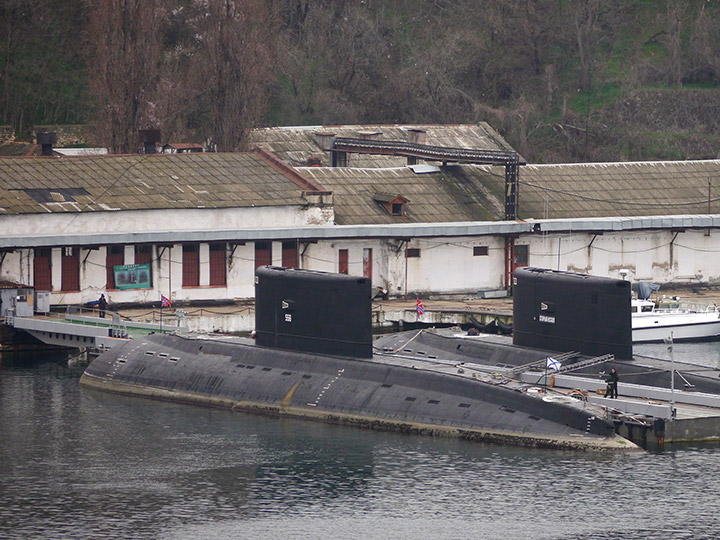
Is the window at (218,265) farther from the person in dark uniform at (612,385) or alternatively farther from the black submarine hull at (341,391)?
the person in dark uniform at (612,385)

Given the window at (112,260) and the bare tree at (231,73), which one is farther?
the bare tree at (231,73)

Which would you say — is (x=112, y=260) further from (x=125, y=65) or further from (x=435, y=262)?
(x=435, y=262)

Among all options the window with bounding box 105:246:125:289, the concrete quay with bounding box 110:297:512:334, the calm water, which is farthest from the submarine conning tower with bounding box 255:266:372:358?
the window with bounding box 105:246:125:289

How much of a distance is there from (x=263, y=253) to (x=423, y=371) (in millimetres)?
19741

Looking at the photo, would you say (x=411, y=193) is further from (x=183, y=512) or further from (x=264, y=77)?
(x=183, y=512)

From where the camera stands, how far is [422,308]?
6003cm

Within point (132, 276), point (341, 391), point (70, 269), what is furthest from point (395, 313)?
point (341, 391)

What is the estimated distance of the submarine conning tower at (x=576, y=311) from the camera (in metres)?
42.8

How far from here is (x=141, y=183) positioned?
60781 mm

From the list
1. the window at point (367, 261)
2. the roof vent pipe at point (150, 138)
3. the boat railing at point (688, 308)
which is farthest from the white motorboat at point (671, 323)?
the roof vent pipe at point (150, 138)

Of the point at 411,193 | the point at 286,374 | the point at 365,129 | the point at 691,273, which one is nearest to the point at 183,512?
the point at 286,374

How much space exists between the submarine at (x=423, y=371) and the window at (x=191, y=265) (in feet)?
38.8

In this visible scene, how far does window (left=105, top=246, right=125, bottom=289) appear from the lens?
58.5 m

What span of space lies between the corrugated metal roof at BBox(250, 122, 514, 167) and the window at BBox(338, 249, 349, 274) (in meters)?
11.1
